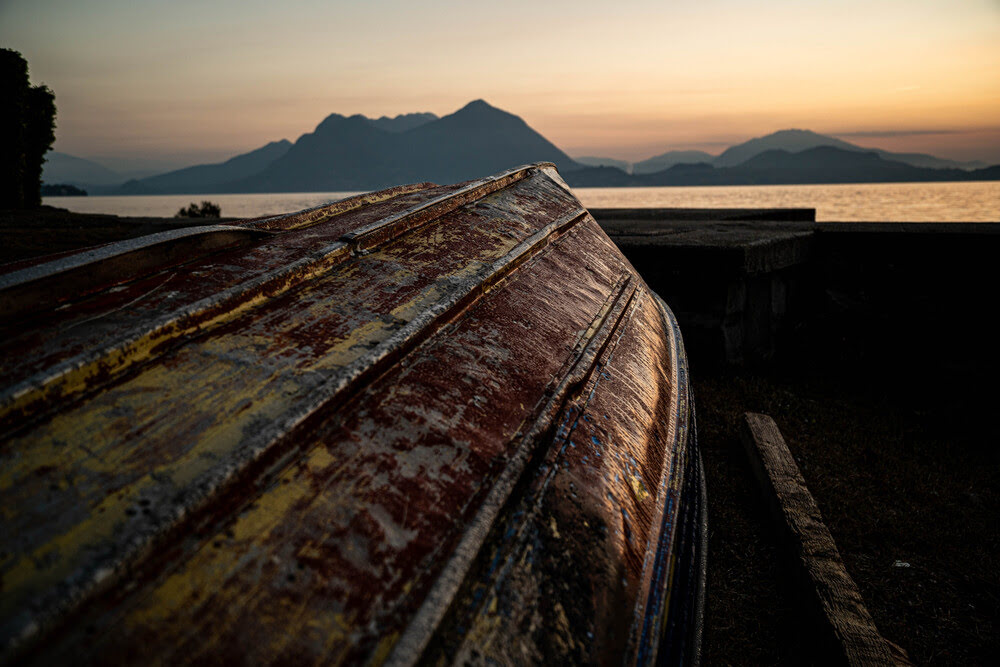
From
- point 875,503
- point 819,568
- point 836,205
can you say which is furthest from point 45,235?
point 836,205

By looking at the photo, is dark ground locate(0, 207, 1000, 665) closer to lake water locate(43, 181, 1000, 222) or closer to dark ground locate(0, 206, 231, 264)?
dark ground locate(0, 206, 231, 264)

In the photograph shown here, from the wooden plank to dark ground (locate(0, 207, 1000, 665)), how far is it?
0.52 ft

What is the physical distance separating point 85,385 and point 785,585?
2869 mm

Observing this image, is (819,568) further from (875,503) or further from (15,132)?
(15,132)

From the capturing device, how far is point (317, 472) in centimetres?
115

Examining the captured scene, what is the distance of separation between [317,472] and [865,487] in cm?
366

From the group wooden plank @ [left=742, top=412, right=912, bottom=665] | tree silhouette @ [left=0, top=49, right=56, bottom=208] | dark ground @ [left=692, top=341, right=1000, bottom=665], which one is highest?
tree silhouette @ [left=0, top=49, right=56, bottom=208]

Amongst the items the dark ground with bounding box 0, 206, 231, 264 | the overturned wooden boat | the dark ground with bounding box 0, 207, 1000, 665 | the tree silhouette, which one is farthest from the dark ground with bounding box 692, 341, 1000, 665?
the tree silhouette

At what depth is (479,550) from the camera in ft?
3.75

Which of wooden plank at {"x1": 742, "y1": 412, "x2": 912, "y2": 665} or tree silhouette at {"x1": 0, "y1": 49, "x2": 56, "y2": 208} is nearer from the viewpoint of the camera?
wooden plank at {"x1": 742, "y1": 412, "x2": 912, "y2": 665}

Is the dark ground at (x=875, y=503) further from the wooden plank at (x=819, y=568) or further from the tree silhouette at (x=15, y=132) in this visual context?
the tree silhouette at (x=15, y=132)

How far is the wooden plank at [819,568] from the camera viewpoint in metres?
1.94

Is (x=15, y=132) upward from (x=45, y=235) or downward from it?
upward

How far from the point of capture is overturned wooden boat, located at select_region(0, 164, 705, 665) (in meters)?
0.88
